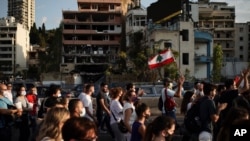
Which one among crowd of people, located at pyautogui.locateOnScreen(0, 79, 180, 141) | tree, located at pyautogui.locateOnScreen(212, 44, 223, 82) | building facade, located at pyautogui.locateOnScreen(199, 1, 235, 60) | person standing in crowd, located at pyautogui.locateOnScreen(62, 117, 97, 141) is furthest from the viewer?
building facade, located at pyautogui.locateOnScreen(199, 1, 235, 60)

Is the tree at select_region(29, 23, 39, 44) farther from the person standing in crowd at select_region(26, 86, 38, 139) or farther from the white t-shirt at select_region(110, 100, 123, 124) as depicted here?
the white t-shirt at select_region(110, 100, 123, 124)

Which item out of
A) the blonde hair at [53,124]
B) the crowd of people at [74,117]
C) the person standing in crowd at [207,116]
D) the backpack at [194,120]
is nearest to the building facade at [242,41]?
the crowd of people at [74,117]

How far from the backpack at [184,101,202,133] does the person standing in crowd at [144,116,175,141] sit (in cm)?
282

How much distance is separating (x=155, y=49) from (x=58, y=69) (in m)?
31.7

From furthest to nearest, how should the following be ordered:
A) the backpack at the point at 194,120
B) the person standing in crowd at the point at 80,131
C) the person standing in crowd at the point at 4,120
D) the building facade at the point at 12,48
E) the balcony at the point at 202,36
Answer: the building facade at the point at 12,48, the balcony at the point at 202,36, the person standing in crowd at the point at 4,120, the backpack at the point at 194,120, the person standing in crowd at the point at 80,131

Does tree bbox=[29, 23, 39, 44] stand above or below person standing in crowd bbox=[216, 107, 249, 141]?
above

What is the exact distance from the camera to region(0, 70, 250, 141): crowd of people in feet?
12.9

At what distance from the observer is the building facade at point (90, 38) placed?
3019 inches

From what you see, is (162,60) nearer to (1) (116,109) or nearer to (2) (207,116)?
(1) (116,109)

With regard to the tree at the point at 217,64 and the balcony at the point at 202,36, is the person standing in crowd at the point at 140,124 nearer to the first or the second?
the tree at the point at 217,64

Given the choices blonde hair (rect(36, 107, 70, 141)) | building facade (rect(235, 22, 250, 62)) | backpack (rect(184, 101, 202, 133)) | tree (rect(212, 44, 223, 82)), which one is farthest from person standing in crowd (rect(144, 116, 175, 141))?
building facade (rect(235, 22, 250, 62))

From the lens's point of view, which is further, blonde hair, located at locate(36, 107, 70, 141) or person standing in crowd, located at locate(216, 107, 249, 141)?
blonde hair, located at locate(36, 107, 70, 141)

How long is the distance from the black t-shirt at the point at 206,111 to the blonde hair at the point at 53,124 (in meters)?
3.30

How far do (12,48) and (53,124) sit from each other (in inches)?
4165
